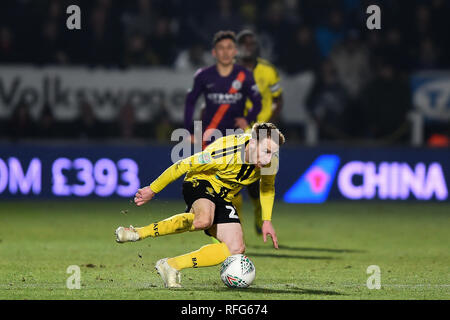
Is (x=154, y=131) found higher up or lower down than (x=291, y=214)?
higher up

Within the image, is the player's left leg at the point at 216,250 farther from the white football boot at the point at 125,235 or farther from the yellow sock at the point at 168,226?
the white football boot at the point at 125,235

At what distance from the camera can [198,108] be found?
16156 mm

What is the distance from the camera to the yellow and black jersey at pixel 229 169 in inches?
315

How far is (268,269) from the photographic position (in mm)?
9117

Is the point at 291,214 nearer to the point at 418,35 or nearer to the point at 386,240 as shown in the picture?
the point at 386,240

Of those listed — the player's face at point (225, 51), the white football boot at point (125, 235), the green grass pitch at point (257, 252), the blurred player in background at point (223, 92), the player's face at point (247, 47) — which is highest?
the player's face at point (247, 47)

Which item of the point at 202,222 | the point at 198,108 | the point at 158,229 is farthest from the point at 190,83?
the point at 158,229

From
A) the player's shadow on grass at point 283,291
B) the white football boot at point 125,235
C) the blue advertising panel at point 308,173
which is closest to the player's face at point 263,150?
the player's shadow on grass at point 283,291

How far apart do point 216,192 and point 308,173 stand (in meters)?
7.68

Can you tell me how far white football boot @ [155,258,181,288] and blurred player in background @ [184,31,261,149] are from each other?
117 inches

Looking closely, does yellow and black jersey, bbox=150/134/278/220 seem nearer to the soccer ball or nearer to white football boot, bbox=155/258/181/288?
the soccer ball

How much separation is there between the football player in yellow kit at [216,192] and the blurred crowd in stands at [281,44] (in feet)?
27.0

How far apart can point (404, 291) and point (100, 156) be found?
8.33 meters
